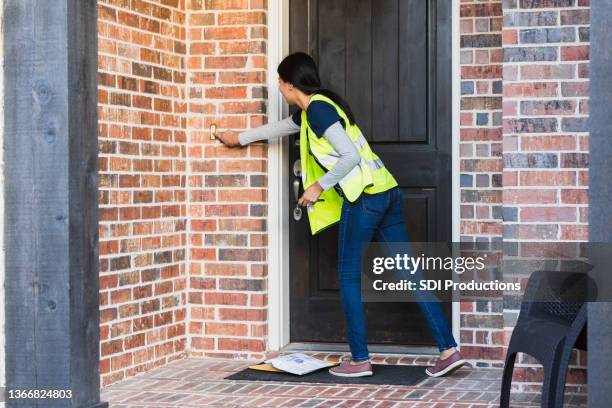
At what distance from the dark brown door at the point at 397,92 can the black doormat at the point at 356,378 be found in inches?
17.3

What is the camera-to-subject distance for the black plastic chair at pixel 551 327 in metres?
4.28

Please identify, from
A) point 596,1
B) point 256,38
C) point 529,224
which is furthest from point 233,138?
point 596,1

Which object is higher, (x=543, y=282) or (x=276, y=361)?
(x=543, y=282)

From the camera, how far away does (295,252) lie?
6449mm

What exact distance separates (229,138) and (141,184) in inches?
24.5

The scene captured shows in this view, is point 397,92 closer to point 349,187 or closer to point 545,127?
point 349,187

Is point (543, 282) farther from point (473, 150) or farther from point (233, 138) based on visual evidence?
point (233, 138)

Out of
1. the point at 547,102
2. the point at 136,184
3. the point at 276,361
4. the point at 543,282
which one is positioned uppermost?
the point at 547,102

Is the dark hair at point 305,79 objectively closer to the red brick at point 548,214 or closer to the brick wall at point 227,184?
the brick wall at point 227,184

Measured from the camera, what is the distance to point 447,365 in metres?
5.62

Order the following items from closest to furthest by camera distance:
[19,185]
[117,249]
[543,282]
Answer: [19,185]
[543,282]
[117,249]

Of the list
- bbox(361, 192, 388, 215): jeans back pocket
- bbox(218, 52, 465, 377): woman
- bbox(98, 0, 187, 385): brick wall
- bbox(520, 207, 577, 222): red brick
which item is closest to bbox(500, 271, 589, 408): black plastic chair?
bbox(520, 207, 577, 222): red brick

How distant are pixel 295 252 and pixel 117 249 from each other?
1241 mm

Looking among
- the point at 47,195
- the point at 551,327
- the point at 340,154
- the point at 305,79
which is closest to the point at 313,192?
the point at 340,154
